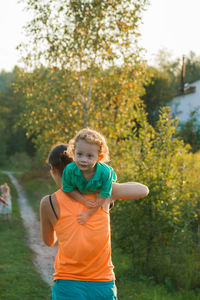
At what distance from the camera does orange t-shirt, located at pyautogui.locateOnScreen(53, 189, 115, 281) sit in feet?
7.55

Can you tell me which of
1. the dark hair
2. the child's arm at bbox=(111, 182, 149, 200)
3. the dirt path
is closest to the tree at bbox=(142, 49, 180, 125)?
the dirt path

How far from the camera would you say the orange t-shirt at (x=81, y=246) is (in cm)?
230

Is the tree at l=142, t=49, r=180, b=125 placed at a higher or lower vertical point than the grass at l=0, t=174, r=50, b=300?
higher

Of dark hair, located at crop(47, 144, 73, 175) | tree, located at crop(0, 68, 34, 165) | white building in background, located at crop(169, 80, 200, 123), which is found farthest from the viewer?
tree, located at crop(0, 68, 34, 165)

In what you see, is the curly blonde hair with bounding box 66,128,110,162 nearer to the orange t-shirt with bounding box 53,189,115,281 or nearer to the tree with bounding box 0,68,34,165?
the orange t-shirt with bounding box 53,189,115,281

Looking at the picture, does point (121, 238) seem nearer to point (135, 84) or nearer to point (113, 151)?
point (113, 151)

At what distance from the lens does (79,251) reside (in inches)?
90.6

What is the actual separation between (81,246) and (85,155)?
54cm

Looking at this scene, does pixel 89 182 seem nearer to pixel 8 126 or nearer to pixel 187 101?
pixel 187 101

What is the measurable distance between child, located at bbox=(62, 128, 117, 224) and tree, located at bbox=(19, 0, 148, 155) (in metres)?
12.1

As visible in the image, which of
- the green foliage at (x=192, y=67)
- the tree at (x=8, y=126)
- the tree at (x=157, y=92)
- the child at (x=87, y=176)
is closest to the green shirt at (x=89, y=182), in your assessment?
the child at (x=87, y=176)

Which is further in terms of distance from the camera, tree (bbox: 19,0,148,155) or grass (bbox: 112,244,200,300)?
tree (bbox: 19,0,148,155)

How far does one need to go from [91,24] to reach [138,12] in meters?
1.89

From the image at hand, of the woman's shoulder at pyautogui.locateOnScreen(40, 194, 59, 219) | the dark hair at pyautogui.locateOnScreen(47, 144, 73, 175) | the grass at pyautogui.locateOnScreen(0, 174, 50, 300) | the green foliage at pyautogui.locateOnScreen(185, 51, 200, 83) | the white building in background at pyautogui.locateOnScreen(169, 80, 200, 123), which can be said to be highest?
the green foliage at pyautogui.locateOnScreen(185, 51, 200, 83)
